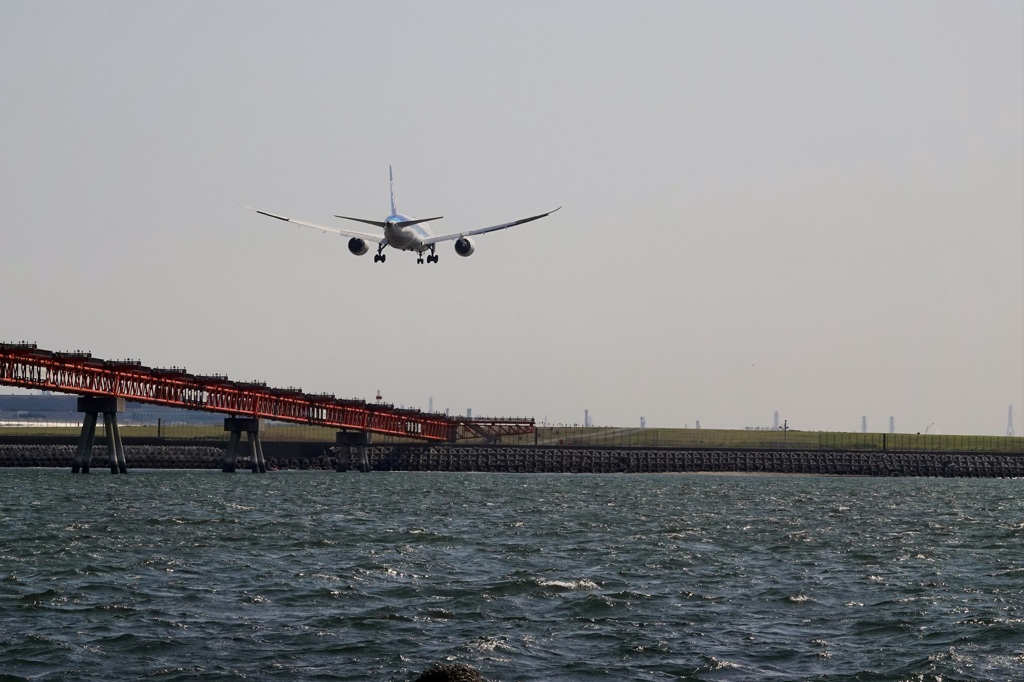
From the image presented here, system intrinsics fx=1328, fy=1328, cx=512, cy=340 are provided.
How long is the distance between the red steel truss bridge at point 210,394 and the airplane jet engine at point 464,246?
4192 cm

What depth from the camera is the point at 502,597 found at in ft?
114

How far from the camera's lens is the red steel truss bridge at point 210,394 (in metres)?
112

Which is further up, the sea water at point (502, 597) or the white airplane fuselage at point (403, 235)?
the white airplane fuselage at point (403, 235)

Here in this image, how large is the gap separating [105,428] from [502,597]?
96.3m

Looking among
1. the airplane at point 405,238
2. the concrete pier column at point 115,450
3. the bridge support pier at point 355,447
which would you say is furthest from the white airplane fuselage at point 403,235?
the bridge support pier at point 355,447

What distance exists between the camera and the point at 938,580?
134 ft

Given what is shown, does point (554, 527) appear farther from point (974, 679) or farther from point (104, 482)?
point (104, 482)

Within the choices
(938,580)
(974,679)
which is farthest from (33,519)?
(974,679)

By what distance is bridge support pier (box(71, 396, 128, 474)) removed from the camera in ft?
397

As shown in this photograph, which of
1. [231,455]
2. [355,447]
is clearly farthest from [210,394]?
[355,447]

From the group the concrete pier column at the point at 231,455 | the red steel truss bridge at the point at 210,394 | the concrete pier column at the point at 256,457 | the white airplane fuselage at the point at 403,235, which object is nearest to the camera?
the white airplane fuselage at the point at 403,235

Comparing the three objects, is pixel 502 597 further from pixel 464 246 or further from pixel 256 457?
pixel 256 457

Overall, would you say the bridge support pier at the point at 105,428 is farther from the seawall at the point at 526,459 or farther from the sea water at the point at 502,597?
the sea water at the point at 502,597

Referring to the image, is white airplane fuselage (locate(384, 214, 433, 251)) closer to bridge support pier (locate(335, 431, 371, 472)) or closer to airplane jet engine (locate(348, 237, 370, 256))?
airplane jet engine (locate(348, 237, 370, 256))
